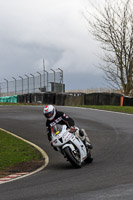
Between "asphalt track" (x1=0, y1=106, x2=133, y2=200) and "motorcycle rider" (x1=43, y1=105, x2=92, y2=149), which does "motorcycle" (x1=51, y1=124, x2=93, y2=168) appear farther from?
"asphalt track" (x1=0, y1=106, x2=133, y2=200)

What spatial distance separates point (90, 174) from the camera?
8.99 metres

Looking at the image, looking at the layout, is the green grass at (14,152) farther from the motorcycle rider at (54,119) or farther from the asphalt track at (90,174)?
the motorcycle rider at (54,119)

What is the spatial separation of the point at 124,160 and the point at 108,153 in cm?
165

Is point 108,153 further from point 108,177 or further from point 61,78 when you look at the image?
point 61,78

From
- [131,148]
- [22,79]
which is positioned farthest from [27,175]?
[22,79]

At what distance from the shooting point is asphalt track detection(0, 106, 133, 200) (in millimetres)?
6843

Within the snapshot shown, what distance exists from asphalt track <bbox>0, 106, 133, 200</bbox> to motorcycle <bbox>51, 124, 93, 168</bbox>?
26 cm

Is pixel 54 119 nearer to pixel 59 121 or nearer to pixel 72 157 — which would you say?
pixel 59 121

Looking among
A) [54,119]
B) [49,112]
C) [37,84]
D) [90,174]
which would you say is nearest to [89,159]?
[54,119]

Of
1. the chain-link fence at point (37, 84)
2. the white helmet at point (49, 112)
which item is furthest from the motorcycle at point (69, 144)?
the chain-link fence at point (37, 84)

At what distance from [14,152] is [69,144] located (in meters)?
3.96

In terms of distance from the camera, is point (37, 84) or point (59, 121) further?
point (37, 84)

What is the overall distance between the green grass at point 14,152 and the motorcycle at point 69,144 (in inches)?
75.0

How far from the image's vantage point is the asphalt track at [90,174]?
22.5 feet
